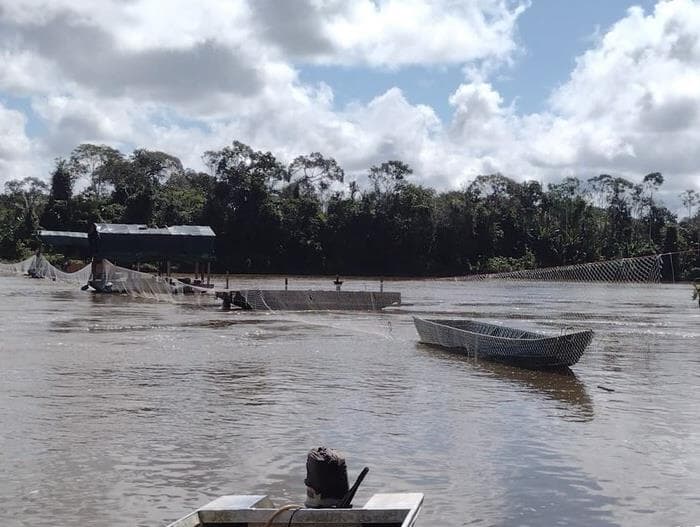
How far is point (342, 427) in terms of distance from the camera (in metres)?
12.7

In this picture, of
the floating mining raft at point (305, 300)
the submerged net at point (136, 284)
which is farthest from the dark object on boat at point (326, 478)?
the submerged net at point (136, 284)

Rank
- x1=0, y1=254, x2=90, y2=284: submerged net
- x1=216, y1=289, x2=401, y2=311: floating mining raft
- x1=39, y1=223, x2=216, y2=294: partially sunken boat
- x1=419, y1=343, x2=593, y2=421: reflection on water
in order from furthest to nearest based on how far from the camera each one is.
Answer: x1=0, y1=254, x2=90, y2=284: submerged net, x1=39, y1=223, x2=216, y2=294: partially sunken boat, x1=216, y1=289, x2=401, y2=311: floating mining raft, x1=419, y1=343, x2=593, y2=421: reflection on water

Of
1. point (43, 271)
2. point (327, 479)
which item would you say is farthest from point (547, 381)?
point (43, 271)

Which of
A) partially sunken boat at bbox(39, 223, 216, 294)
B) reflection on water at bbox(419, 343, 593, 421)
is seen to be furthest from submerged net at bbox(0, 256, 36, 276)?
reflection on water at bbox(419, 343, 593, 421)

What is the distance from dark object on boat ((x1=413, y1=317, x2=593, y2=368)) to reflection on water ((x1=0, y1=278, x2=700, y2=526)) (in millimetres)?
450

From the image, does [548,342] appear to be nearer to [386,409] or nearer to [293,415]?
[386,409]

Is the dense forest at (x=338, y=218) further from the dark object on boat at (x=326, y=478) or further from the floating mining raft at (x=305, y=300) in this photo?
the dark object on boat at (x=326, y=478)

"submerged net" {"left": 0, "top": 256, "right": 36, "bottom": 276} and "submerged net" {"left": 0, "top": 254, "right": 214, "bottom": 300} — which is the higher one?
"submerged net" {"left": 0, "top": 256, "right": 36, "bottom": 276}

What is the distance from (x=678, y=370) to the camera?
20516 mm

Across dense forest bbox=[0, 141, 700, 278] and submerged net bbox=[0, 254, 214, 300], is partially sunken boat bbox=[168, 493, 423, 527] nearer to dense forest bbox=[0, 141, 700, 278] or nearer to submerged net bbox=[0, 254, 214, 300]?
submerged net bbox=[0, 254, 214, 300]

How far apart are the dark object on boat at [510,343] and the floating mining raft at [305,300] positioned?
1638 centimetres

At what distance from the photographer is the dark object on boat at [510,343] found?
63.3 feet

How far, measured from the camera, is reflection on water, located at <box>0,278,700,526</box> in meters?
9.16

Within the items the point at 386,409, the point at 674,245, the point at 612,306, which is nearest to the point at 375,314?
the point at 612,306
